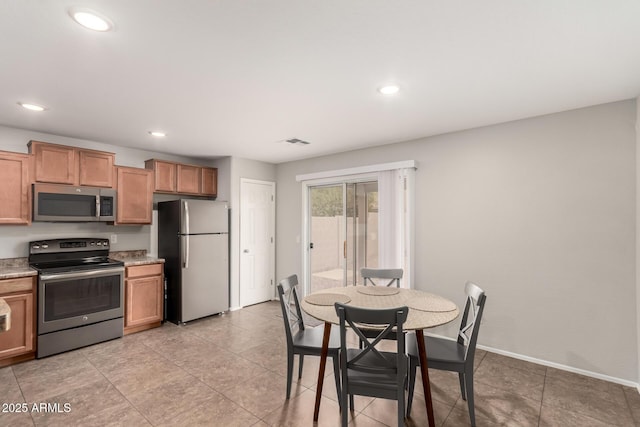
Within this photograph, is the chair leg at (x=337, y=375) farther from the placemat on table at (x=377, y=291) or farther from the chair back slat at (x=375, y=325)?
the placemat on table at (x=377, y=291)

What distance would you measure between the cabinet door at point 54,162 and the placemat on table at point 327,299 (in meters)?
3.19

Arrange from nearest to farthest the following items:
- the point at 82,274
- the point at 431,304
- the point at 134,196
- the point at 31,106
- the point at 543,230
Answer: the point at 431,304 → the point at 31,106 → the point at 543,230 → the point at 82,274 → the point at 134,196

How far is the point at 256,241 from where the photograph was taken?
5.30 metres

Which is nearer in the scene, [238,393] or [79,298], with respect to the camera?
[238,393]

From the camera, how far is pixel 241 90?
252 cm

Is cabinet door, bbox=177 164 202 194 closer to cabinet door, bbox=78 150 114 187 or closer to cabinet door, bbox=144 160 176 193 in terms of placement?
cabinet door, bbox=144 160 176 193

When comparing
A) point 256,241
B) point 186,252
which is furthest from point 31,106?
point 256,241

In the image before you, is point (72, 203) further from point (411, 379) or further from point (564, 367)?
point (564, 367)

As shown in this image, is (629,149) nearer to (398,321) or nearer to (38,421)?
(398,321)

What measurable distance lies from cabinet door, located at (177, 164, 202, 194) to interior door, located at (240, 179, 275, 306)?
26.8 inches

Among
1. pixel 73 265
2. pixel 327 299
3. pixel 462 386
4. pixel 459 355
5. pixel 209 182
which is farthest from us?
pixel 209 182

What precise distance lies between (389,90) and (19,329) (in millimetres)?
4139

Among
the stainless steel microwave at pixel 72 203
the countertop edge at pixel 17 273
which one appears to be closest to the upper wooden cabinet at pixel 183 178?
the stainless steel microwave at pixel 72 203

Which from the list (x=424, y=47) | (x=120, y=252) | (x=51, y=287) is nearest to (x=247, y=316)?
(x=120, y=252)
